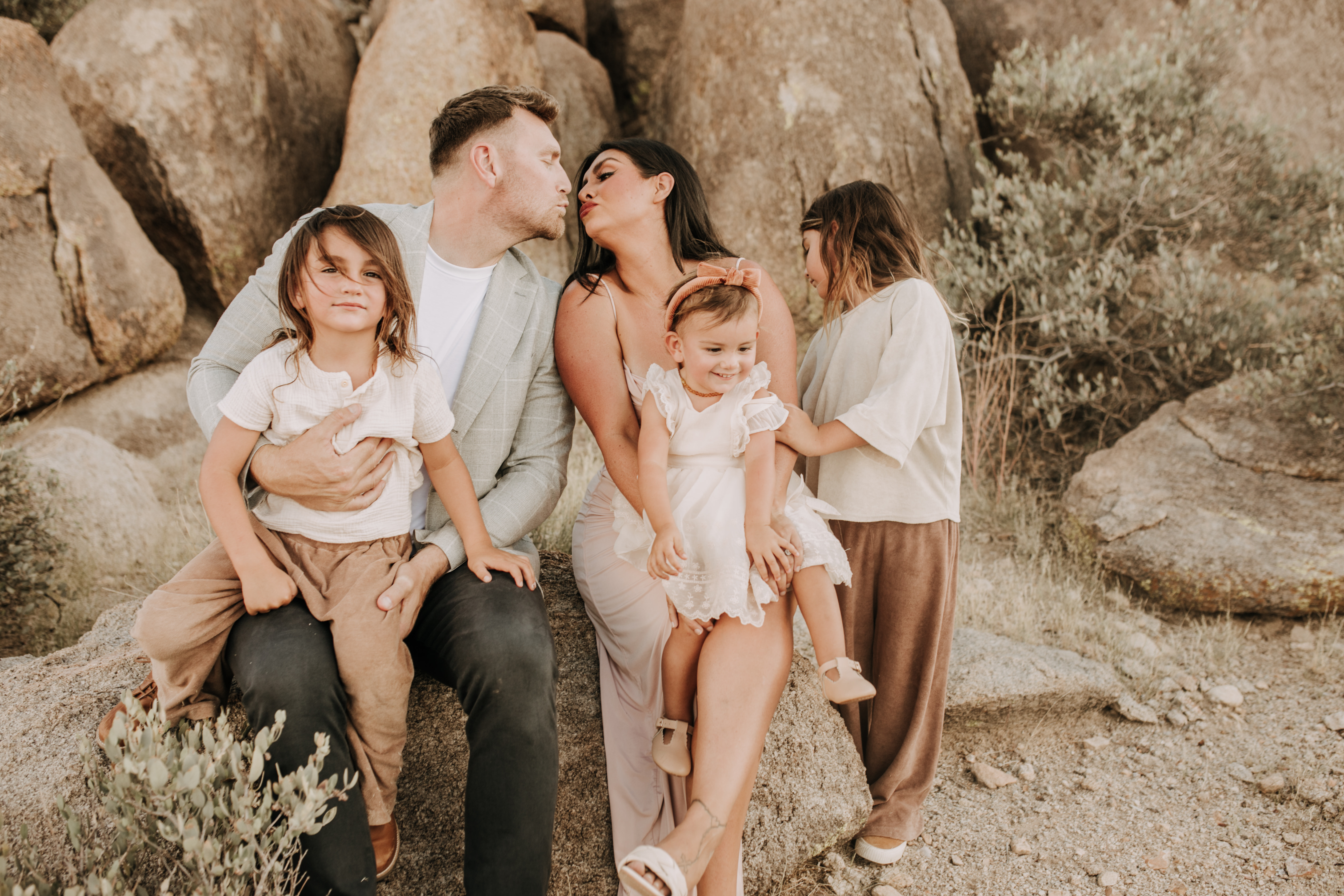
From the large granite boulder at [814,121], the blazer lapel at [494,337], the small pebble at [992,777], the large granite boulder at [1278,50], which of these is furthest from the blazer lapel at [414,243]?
the large granite boulder at [1278,50]

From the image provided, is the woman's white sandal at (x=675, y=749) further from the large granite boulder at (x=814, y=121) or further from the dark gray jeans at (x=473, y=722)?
the large granite boulder at (x=814, y=121)

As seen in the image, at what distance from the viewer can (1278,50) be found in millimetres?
6531

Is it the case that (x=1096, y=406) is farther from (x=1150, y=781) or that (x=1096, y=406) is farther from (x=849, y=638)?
(x=849, y=638)

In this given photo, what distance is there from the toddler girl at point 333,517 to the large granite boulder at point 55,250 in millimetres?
4136

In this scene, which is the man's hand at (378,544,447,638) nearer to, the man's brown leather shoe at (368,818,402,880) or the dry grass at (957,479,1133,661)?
the man's brown leather shoe at (368,818,402,880)

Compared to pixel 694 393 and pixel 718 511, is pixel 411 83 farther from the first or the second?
pixel 718 511

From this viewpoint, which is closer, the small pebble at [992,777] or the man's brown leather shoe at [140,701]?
the man's brown leather shoe at [140,701]

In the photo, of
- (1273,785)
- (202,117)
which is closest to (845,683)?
(1273,785)

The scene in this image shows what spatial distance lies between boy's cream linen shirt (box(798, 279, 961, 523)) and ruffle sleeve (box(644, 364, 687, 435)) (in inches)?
21.3

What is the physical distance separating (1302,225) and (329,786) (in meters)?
7.05

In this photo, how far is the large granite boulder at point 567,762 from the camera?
7.84ft

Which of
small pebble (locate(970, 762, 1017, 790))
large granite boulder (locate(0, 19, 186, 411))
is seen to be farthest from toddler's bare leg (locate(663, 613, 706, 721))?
large granite boulder (locate(0, 19, 186, 411))

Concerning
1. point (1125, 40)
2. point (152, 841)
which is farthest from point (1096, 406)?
point (152, 841)

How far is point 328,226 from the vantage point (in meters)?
2.23
